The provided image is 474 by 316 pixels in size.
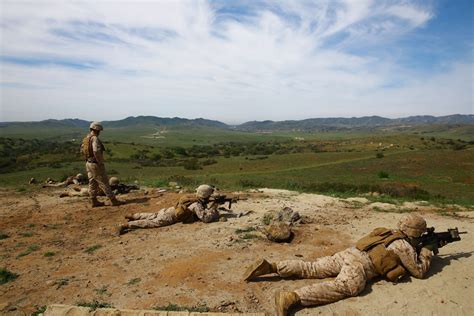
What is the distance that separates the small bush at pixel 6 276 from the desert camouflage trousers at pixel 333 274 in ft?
16.4

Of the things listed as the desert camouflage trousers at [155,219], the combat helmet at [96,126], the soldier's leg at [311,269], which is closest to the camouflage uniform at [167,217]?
the desert camouflage trousers at [155,219]

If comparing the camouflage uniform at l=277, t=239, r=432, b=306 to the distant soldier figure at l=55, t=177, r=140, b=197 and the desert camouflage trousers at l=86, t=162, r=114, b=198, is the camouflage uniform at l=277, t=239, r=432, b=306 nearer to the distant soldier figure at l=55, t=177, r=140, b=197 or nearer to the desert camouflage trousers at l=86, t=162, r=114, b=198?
the desert camouflage trousers at l=86, t=162, r=114, b=198

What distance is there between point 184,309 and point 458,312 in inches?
157

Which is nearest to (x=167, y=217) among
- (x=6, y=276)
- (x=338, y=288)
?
(x=6, y=276)

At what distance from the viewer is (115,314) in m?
5.04

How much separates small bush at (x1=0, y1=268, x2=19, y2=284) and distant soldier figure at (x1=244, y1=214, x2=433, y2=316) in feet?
14.5

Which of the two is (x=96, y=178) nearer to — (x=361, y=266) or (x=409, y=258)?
(x=361, y=266)

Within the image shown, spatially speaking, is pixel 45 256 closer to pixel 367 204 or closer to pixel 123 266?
pixel 123 266

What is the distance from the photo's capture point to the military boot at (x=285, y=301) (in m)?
5.18

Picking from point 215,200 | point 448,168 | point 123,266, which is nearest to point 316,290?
point 123,266

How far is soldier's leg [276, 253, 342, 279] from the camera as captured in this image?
245 inches

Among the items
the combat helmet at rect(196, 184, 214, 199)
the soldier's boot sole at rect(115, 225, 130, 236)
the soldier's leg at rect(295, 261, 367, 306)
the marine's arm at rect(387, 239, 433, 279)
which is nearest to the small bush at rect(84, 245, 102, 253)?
the soldier's boot sole at rect(115, 225, 130, 236)

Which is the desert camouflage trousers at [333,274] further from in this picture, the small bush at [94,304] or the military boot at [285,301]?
the small bush at [94,304]

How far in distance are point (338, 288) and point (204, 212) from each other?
5.09 metres
